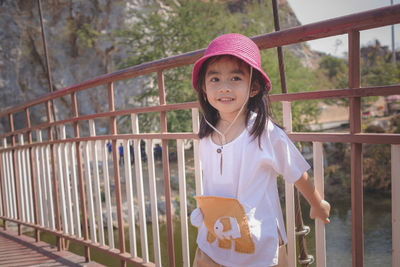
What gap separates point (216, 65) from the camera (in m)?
1.10

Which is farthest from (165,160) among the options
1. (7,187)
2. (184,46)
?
(184,46)

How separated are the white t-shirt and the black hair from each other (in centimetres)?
3

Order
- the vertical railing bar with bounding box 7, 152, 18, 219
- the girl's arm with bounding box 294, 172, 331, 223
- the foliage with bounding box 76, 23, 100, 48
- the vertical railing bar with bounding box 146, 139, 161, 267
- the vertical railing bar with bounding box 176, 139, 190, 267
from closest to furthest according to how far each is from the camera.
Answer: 1. the girl's arm with bounding box 294, 172, 331, 223
2. the vertical railing bar with bounding box 176, 139, 190, 267
3. the vertical railing bar with bounding box 146, 139, 161, 267
4. the vertical railing bar with bounding box 7, 152, 18, 219
5. the foliage with bounding box 76, 23, 100, 48

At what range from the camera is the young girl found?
1.04 m

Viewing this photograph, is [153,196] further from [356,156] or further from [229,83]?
[356,156]

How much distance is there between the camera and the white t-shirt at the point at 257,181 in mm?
1043

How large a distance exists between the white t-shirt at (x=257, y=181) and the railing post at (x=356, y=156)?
0.15 m

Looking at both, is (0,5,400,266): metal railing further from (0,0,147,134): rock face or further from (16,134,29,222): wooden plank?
(0,0,147,134): rock face

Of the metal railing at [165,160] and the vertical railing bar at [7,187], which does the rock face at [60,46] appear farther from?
the metal railing at [165,160]

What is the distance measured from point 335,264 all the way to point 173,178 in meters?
6.07

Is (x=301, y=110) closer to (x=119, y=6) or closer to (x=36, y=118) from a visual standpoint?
(x=119, y=6)

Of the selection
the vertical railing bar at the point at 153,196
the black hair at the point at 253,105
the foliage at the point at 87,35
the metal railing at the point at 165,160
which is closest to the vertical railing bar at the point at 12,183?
the metal railing at the point at 165,160

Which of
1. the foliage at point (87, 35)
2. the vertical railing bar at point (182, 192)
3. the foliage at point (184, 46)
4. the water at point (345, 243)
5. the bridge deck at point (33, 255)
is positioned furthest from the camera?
the foliage at point (87, 35)

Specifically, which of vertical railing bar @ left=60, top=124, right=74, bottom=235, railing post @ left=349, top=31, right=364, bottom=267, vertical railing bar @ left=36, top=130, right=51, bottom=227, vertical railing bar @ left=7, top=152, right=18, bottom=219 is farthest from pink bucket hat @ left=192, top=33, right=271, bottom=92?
vertical railing bar @ left=7, top=152, right=18, bottom=219
